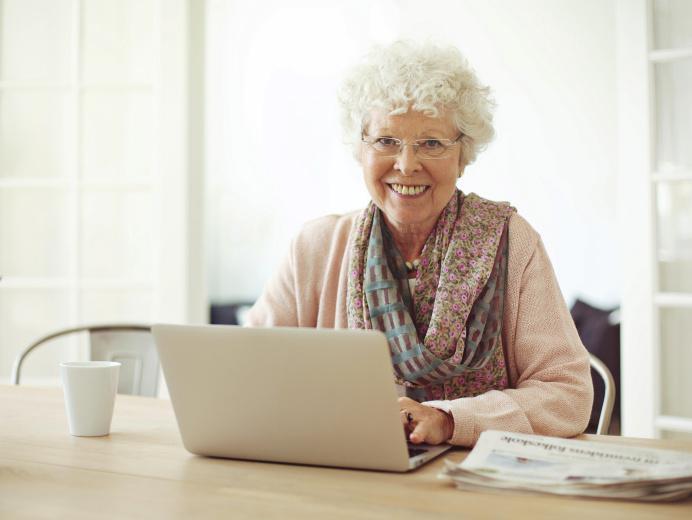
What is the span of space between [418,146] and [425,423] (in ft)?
2.20

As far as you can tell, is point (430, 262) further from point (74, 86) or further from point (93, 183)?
point (74, 86)

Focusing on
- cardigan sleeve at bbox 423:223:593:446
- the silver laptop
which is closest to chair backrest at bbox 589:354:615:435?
cardigan sleeve at bbox 423:223:593:446

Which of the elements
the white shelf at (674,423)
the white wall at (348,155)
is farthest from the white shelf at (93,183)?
the white wall at (348,155)

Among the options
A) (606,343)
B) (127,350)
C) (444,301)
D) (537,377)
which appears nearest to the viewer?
(537,377)

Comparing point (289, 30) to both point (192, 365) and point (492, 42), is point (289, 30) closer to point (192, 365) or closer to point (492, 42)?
point (492, 42)

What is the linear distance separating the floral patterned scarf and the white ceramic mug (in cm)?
55

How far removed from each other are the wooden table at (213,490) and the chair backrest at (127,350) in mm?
733

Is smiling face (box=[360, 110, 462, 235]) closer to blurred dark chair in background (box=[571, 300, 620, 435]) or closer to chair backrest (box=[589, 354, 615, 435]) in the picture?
chair backrest (box=[589, 354, 615, 435])

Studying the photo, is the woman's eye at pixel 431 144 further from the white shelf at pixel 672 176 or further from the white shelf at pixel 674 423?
the white shelf at pixel 674 423

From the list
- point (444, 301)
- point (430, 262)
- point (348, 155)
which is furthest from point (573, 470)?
point (348, 155)

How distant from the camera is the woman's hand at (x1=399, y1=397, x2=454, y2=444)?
119cm

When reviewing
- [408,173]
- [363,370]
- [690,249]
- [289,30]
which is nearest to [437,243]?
[408,173]

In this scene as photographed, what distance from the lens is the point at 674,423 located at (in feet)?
8.44

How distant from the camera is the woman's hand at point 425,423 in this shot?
1191mm
